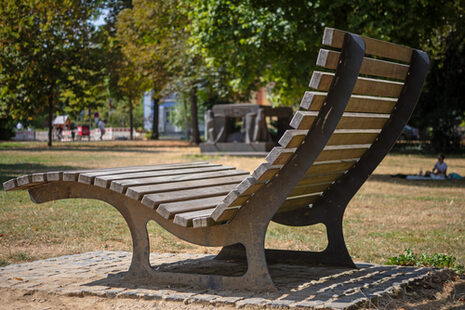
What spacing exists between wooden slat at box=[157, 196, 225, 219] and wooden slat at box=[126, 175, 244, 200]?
0.16 metres

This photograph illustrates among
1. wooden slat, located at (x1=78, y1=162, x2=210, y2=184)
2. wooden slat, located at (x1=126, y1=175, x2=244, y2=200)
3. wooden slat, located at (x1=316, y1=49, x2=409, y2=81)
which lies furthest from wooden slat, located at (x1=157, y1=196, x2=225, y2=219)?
wooden slat, located at (x1=316, y1=49, x2=409, y2=81)

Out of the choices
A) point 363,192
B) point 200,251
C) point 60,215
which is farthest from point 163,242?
point 363,192

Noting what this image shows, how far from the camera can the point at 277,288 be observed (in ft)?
14.1

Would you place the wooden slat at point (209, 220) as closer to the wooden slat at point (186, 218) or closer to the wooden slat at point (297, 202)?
the wooden slat at point (186, 218)

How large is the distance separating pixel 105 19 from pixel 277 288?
39227 mm

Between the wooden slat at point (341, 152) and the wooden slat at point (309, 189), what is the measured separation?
0.99ft

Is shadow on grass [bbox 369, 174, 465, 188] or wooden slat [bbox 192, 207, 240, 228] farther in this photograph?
shadow on grass [bbox 369, 174, 465, 188]

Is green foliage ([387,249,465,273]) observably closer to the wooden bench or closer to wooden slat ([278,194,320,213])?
the wooden bench

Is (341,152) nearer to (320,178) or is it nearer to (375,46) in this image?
(320,178)

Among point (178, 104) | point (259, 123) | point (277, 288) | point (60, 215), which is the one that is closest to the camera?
point (277, 288)

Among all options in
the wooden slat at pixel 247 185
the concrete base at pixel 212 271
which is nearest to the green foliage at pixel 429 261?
the concrete base at pixel 212 271

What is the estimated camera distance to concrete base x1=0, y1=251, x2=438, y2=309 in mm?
3980

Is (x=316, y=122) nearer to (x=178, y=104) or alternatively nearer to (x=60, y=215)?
(x=60, y=215)

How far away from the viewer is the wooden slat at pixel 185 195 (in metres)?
4.37
